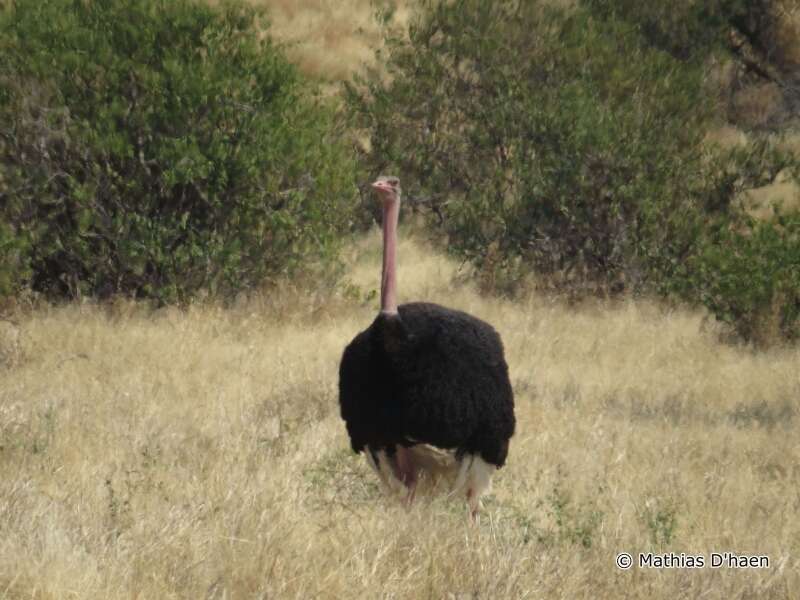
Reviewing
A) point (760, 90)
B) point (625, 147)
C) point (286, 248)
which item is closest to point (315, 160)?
point (286, 248)

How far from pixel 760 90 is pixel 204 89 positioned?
14.5 meters

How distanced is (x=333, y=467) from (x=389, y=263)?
114cm

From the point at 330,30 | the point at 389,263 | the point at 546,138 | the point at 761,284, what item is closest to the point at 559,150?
the point at 546,138

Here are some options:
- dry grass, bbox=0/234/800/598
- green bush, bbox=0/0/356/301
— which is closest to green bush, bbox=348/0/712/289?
dry grass, bbox=0/234/800/598

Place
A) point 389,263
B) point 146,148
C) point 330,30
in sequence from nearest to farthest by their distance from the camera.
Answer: point 389,263 → point 146,148 → point 330,30

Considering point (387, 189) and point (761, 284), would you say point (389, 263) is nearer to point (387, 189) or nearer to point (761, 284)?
point (387, 189)

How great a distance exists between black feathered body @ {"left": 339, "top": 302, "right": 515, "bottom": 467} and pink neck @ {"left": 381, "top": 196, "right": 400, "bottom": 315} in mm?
66

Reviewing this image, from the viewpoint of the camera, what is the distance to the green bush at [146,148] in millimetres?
10914

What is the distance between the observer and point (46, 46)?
1110cm

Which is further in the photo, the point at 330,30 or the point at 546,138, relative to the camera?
the point at 330,30

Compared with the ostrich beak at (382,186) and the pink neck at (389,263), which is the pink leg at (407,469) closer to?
the pink neck at (389,263)

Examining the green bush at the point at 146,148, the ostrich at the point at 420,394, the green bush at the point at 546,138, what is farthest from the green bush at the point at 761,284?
the ostrich at the point at 420,394

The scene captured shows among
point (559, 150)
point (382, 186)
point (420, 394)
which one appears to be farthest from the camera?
point (559, 150)

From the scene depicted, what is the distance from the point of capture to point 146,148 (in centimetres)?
1112
